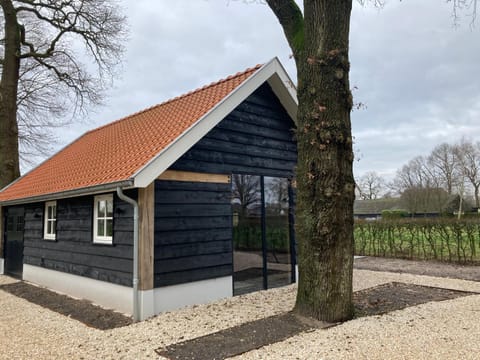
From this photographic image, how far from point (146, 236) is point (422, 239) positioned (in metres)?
9.86

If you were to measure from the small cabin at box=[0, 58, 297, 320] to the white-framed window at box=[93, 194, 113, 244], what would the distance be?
35mm

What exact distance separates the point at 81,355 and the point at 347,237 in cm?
387

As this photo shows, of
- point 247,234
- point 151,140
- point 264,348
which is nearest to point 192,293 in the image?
point 247,234

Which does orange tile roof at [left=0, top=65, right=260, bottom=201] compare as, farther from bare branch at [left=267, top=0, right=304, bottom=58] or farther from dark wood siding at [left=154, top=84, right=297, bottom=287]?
bare branch at [left=267, top=0, right=304, bottom=58]

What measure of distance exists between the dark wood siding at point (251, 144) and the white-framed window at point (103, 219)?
63.4 inches

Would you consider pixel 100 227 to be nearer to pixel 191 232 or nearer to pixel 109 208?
pixel 109 208

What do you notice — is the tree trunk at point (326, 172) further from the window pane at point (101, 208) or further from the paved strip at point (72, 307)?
the window pane at point (101, 208)

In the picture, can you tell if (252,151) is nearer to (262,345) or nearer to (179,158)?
(179,158)

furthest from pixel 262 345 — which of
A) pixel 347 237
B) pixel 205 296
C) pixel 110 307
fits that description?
pixel 110 307

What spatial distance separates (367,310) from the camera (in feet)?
19.2

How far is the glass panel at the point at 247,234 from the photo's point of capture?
739 centimetres

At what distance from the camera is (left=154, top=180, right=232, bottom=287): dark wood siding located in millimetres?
6148

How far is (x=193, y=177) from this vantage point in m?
6.72

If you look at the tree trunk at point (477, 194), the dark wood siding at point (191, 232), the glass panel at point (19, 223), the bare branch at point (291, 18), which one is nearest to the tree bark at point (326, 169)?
the bare branch at point (291, 18)
